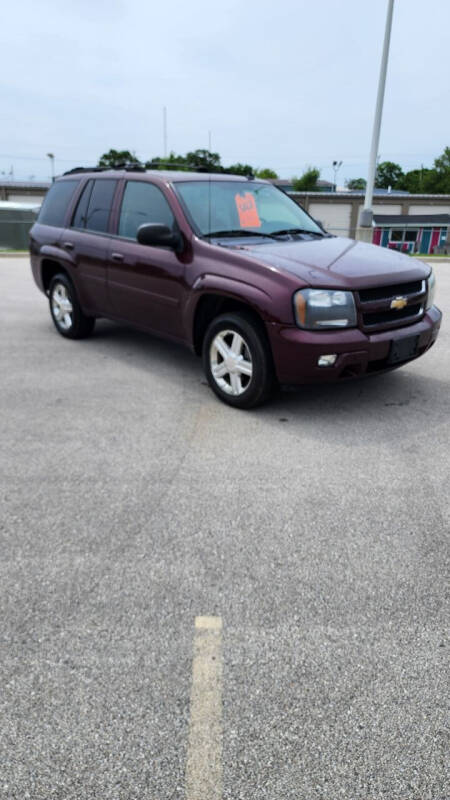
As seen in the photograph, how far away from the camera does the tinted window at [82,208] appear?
20.4ft

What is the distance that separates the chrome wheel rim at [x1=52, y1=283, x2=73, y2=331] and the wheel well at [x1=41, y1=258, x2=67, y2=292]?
20 centimetres

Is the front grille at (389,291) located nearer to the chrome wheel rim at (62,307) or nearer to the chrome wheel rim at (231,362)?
the chrome wheel rim at (231,362)

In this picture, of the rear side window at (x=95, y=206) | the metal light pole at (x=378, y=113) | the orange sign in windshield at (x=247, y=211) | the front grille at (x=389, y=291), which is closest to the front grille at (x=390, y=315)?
the front grille at (x=389, y=291)

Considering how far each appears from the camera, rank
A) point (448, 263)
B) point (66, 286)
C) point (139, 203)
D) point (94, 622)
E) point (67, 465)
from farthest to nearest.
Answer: point (448, 263) < point (66, 286) < point (139, 203) < point (67, 465) < point (94, 622)

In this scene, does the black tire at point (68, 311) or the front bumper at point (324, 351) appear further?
the black tire at point (68, 311)

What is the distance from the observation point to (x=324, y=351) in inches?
162

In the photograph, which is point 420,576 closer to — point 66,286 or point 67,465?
point 67,465

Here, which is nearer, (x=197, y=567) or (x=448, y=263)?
(x=197, y=567)

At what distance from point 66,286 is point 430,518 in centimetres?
485

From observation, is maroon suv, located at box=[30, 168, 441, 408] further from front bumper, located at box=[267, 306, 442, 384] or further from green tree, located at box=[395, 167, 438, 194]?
green tree, located at box=[395, 167, 438, 194]

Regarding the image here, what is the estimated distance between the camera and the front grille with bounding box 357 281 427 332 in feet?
14.0

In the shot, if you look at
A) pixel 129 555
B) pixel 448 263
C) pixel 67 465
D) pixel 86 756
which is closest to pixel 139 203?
pixel 67 465

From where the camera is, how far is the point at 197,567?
2.63 metres

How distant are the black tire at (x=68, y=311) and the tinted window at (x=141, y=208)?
1.19 meters
